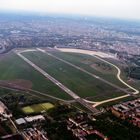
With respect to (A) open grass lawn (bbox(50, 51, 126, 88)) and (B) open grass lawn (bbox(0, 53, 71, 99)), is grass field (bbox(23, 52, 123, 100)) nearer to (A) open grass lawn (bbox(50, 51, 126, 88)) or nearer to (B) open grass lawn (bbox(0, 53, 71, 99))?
(B) open grass lawn (bbox(0, 53, 71, 99))

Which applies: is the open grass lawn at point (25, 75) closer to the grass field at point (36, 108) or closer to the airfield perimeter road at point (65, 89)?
the airfield perimeter road at point (65, 89)

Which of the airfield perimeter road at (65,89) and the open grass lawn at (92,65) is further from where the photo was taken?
the open grass lawn at (92,65)

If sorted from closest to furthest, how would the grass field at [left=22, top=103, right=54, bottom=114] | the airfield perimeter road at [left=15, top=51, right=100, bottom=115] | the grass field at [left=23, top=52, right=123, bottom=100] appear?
the grass field at [left=22, top=103, right=54, bottom=114], the airfield perimeter road at [left=15, top=51, right=100, bottom=115], the grass field at [left=23, top=52, right=123, bottom=100]

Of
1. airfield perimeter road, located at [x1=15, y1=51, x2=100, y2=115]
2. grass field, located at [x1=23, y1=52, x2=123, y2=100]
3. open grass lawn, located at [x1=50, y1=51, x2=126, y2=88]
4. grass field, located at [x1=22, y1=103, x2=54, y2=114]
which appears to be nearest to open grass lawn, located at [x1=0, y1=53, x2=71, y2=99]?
airfield perimeter road, located at [x1=15, y1=51, x2=100, y2=115]

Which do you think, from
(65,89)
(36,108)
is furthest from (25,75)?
(36,108)

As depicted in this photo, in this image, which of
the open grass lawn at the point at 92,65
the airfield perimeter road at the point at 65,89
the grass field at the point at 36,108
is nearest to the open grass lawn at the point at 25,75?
the airfield perimeter road at the point at 65,89

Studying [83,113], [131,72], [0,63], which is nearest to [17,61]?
[0,63]

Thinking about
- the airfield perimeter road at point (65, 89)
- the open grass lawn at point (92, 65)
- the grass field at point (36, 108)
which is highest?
the grass field at point (36, 108)
